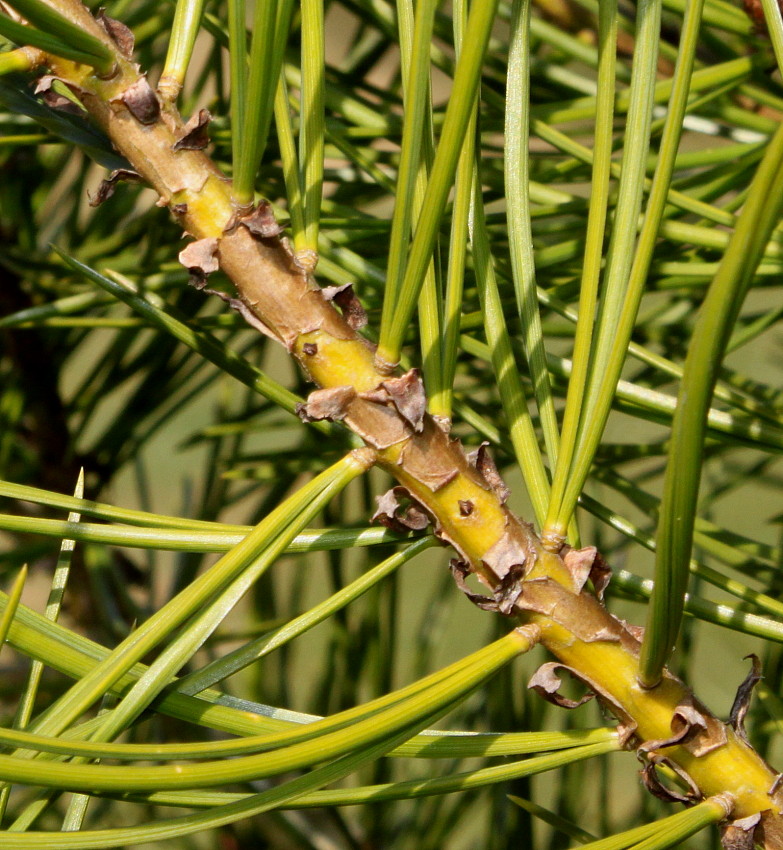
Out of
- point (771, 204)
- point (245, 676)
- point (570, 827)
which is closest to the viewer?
point (771, 204)

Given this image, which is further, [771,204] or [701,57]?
[701,57]

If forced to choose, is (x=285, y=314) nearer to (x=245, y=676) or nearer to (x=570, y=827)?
(x=570, y=827)

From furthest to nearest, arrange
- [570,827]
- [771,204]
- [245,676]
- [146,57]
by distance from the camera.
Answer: [245,676], [146,57], [570,827], [771,204]

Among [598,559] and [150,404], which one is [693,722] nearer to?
[598,559]

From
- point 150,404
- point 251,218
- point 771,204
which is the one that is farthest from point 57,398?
point 771,204

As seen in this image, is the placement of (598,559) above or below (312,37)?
below

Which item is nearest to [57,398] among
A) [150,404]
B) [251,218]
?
[150,404]

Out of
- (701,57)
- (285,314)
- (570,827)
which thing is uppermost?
(701,57)
